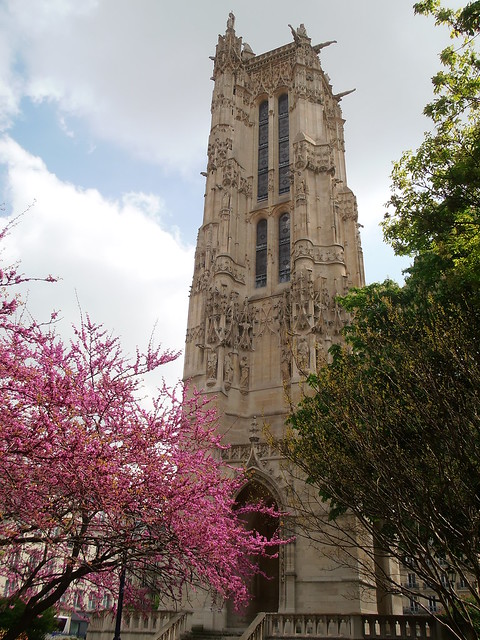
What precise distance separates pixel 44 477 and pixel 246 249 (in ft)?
68.6

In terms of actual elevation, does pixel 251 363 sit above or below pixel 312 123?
below

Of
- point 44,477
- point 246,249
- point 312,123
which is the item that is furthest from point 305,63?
point 44,477

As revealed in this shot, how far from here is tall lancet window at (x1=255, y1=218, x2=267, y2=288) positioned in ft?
88.6

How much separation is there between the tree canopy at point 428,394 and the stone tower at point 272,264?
5.13 metres

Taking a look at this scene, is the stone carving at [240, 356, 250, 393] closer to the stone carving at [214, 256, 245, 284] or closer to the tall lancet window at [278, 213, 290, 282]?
the stone carving at [214, 256, 245, 284]

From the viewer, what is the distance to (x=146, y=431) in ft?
32.6

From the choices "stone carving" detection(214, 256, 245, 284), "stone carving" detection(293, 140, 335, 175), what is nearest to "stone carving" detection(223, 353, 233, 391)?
"stone carving" detection(214, 256, 245, 284)

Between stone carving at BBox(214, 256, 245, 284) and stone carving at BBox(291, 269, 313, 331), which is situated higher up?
stone carving at BBox(214, 256, 245, 284)

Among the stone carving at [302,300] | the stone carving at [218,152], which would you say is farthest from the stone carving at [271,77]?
the stone carving at [302,300]

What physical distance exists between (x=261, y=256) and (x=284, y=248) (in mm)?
1322

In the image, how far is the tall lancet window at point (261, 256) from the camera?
88.6 ft

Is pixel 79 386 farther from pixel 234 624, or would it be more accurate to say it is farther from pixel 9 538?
pixel 234 624

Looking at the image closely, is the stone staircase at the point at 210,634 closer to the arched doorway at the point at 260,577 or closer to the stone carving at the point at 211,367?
the arched doorway at the point at 260,577

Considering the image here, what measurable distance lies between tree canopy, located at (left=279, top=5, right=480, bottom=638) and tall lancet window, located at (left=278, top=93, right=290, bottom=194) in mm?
16643
